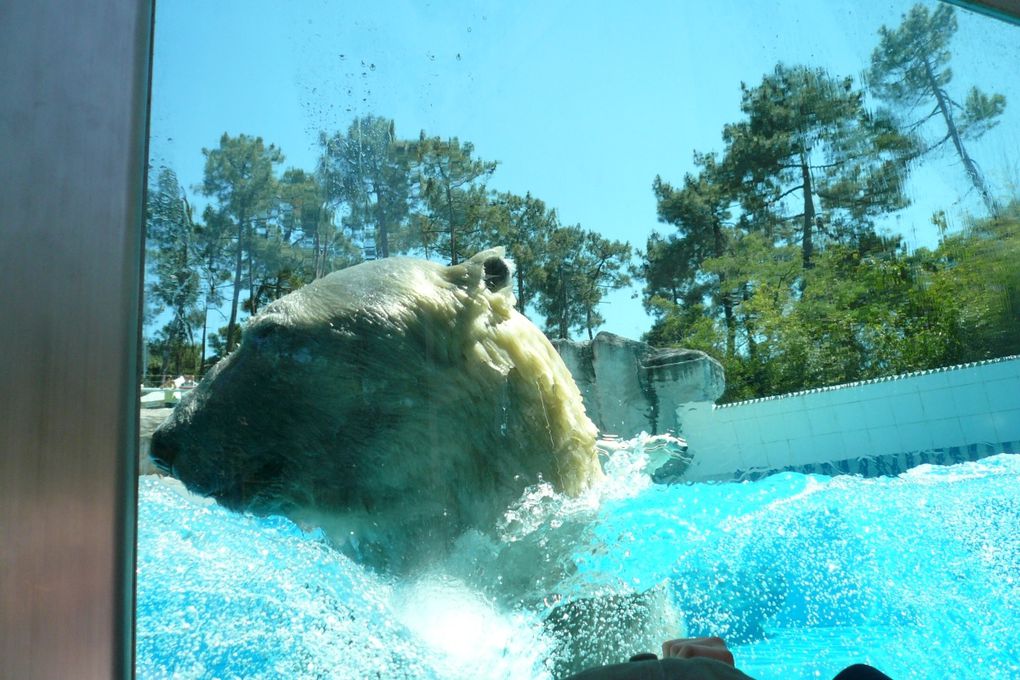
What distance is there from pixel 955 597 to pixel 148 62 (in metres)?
1.71

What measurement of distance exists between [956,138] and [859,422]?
3.06 feet

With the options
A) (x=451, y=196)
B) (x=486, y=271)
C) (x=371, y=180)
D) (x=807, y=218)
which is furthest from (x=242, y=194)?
(x=807, y=218)

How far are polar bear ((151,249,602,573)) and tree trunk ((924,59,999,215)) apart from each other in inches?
49.5

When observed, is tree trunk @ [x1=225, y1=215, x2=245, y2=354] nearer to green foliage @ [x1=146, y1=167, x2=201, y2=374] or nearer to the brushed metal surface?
green foliage @ [x1=146, y1=167, x2=201, y2=374]

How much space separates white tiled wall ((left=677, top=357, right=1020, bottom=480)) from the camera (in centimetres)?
134

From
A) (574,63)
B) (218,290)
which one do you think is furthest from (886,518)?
(218,290)

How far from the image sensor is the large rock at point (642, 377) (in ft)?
4.43

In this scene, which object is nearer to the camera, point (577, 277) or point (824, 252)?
point (577, 277)

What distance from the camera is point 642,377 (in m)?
1.36

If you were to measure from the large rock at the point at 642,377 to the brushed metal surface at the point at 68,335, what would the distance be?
0.81 m

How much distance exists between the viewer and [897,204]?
171 centimetres

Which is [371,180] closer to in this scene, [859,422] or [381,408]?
[381,408]

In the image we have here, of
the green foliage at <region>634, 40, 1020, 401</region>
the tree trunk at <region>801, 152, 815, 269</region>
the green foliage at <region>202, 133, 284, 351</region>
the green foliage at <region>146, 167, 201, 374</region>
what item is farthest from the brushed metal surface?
the tree trunk at <region>801, 152, 815, 269</region>

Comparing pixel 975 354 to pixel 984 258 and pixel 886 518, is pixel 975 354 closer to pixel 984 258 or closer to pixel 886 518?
pixel 984 258
